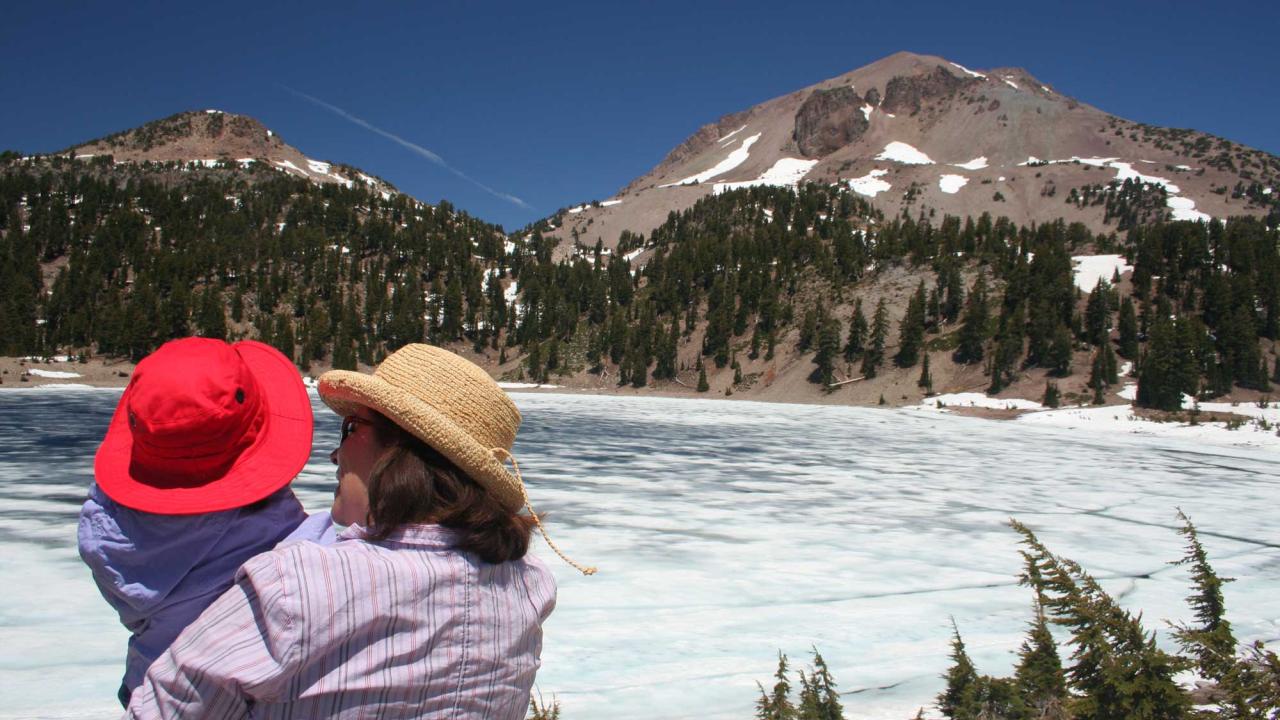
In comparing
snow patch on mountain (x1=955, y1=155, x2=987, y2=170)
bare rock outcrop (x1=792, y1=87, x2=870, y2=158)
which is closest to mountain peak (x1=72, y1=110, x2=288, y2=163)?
bare rock outcrop (x1=792, y1=87, x2=870, y2=158)

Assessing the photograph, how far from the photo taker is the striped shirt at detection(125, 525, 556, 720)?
1224 millimetres

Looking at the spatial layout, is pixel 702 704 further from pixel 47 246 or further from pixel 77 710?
pixel 47 246

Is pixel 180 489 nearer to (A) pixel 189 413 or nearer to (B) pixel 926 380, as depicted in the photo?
(A) pixel 189 413

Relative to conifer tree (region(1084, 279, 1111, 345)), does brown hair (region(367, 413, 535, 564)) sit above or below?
below

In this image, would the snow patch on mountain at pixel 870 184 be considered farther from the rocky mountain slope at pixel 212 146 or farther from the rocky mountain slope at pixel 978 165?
the rocky mountain slope at pixel 212 146

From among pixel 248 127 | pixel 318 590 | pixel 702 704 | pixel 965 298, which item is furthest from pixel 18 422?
pixel 248 127

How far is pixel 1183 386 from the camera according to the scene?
33.4 meters

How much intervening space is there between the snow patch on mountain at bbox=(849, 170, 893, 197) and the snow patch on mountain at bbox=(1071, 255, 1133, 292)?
74.7 meters

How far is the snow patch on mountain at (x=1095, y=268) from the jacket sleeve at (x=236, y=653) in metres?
58.8

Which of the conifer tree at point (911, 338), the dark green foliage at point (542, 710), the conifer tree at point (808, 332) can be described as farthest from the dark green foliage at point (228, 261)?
the dark green foliage at point (542, 710)

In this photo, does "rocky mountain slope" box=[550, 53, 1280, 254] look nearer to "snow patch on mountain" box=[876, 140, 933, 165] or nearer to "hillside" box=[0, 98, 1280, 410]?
"snow patch on mountain" box=[876, 140, 933, 165]

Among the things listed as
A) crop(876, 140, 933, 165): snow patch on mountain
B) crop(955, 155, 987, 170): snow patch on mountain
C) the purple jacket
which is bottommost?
the purple jacket

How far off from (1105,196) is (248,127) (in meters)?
178

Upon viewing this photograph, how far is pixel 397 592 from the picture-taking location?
1337 mm
